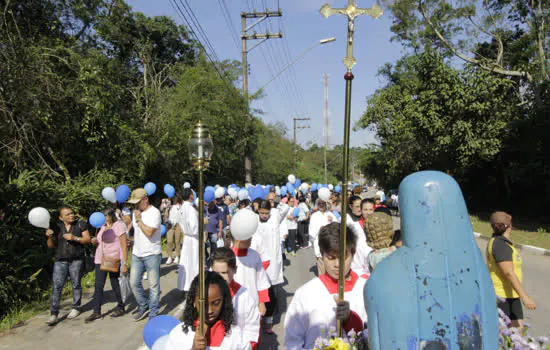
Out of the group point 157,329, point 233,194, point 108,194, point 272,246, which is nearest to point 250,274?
point 272,246

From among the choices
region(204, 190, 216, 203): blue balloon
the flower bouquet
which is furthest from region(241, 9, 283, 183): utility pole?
the flower bouquet

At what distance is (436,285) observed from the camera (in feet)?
4.73

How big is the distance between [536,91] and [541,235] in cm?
647

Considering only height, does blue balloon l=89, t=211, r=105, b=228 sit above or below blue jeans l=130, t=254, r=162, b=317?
above

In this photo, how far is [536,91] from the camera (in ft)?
55.0

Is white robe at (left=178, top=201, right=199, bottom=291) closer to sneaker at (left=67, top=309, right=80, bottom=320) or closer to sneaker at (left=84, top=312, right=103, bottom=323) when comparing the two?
sneaker at (left=84, top=312, right=103, bottom=323)

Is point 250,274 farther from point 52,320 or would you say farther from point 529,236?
point 529,236

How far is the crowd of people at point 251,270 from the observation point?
251 centimetres

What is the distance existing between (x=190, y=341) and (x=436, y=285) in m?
1.61

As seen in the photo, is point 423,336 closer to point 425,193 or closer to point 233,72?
point 425,193

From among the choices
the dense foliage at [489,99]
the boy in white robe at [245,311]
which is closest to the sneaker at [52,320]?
the boy in white robe at [245,311]

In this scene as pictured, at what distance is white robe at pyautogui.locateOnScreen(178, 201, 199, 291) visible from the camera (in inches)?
250

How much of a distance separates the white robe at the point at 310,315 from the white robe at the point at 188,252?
13.4 ft

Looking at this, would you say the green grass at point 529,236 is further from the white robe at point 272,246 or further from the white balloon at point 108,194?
the white balloon at point 108,194
